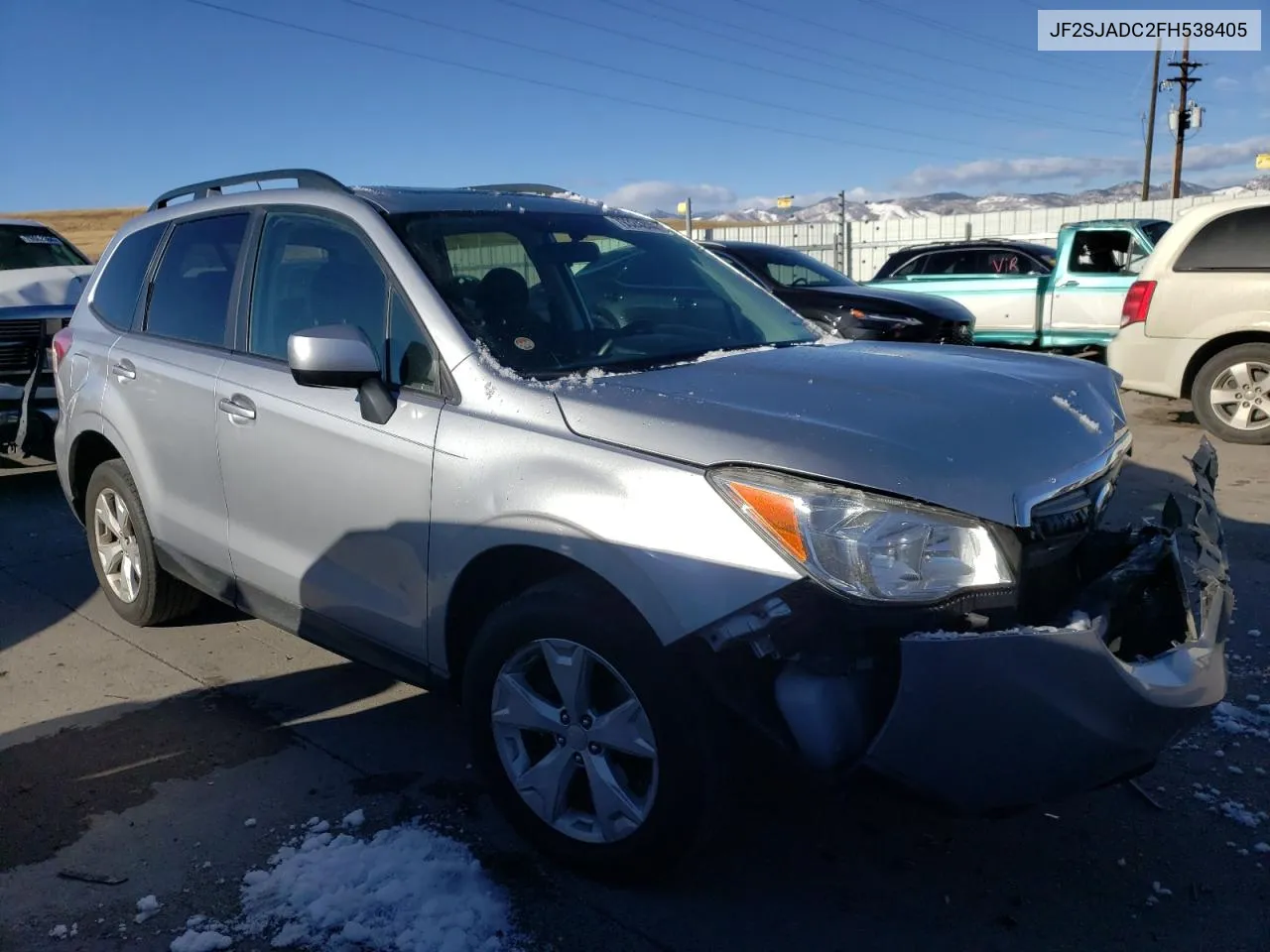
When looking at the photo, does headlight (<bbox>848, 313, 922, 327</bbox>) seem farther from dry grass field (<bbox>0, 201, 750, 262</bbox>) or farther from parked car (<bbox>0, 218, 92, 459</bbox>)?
dry grass field (<bbox>0, 201, 750, 262</bbox>)

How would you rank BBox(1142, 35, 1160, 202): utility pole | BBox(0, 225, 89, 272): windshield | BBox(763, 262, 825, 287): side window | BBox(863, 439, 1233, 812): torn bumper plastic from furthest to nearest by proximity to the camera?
BBox(1142, 35, 1160, 202): utility pole
BBox(763, 262, 825, 287): side window
BBox(0, 225, 89, 272): windshield
BBox(863, 439, 1233, 812): torn bumper plastic

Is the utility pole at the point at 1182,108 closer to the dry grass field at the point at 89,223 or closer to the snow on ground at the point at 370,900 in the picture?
the dry grass field at the point at 89,223

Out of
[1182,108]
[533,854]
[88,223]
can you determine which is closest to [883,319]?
[533,854]

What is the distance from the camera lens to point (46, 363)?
7.76m

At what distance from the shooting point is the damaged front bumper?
216cm

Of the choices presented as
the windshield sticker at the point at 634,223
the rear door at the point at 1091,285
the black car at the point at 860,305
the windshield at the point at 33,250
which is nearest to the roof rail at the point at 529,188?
the windshield sticker at the point at 634,223

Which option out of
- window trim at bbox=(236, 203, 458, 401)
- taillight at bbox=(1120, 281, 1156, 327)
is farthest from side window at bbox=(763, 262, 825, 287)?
window trim at bbox=(236, 203, 458, 401)

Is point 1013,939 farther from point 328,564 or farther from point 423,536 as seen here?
point 328,564

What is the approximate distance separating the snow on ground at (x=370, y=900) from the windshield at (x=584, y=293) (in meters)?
1.35

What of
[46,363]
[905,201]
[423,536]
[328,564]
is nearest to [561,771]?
[423,536]

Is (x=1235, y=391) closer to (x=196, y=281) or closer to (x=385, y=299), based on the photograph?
(x=385, y=299)

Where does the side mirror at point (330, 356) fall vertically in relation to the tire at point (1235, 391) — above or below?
above

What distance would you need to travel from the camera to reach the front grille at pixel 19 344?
25.6 feet

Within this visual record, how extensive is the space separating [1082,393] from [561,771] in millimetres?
1772
